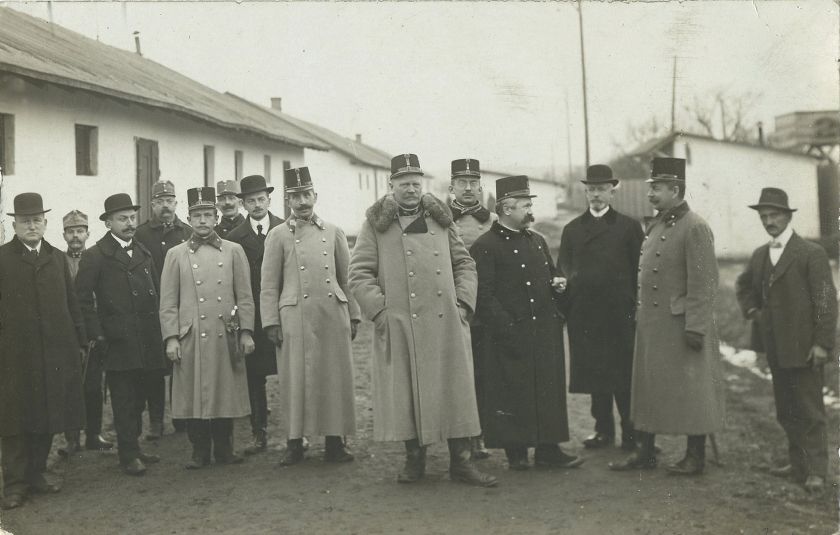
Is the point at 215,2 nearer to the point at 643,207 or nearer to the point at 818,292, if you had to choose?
the point at 818,292

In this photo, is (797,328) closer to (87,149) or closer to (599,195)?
(599,195)

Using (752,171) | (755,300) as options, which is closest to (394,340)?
(755,300)

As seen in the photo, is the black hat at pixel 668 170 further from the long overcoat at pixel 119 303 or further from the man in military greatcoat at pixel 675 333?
the long overcoat at pixel 119 303

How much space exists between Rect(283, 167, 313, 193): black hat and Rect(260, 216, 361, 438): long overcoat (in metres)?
0.28

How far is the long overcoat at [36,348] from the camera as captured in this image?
5.35 meters

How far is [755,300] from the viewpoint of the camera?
5.67 m

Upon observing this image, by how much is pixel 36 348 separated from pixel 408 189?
9.44 ft

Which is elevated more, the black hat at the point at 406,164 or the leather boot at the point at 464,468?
the black hat at the point at 406,164

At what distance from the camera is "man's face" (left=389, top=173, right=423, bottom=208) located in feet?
18.5

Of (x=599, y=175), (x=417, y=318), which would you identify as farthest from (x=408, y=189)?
(x=599, y=175)

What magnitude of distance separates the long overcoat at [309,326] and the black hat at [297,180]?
279mm

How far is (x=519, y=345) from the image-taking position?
5.78m

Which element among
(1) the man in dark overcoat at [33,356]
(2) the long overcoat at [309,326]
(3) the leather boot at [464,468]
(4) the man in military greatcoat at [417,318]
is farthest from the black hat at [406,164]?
(1) the man in dark overcoat at [33,356]

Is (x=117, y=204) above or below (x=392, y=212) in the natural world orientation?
above
